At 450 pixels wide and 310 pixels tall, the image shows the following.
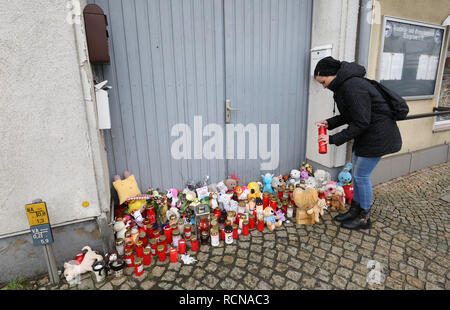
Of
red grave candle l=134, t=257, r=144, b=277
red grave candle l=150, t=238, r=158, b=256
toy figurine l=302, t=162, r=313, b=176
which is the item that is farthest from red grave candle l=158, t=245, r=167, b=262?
toy figurine l=302, t=162, r=313, b=176

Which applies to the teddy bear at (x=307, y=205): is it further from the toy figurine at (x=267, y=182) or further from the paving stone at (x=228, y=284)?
the paving stone at (x=228, y=284)

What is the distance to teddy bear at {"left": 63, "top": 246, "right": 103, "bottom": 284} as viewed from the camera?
7.96 feet

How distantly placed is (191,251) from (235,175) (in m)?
1.45

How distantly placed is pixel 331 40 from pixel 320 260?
2.87m

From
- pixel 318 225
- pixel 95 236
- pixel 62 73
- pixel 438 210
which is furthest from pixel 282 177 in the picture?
pixel 62 73

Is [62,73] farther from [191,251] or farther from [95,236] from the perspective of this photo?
[191,251]

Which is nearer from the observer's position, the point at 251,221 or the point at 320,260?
the point at 320,260

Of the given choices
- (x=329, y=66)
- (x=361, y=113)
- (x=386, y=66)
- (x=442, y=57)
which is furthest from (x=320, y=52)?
(x=442, y=57)

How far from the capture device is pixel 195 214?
9.92 ft

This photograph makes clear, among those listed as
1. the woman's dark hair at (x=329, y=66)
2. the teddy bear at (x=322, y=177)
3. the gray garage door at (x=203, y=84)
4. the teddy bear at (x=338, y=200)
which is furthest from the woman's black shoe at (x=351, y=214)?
the woman's dark hair at (x=329, y=66)

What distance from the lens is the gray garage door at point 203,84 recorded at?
3086mm

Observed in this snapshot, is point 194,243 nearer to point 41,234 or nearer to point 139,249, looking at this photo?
point 139,249

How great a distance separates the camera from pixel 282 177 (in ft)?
14.0

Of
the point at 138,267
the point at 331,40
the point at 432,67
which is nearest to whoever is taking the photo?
the point at 138,267
